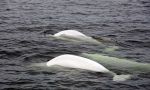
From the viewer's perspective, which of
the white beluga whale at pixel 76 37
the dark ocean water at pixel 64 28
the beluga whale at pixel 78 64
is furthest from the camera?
the white beluga whale at pixel 76 37

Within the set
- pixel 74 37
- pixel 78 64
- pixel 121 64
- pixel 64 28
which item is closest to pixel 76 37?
pixel 74 37

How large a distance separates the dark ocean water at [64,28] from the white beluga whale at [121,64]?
0.67 meters

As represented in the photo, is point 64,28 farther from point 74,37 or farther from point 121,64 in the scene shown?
point 121,64

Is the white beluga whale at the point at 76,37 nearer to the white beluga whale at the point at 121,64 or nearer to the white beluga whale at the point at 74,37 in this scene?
the white beluga whale at the point at 74,37

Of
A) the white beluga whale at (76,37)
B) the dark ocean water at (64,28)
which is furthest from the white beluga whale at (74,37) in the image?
the dark ocean water at (64,28)

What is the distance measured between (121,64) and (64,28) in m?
7.53

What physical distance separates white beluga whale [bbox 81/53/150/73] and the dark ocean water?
2.19 ft

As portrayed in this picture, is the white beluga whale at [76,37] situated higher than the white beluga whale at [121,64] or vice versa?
the white beluga whale at [76,37]

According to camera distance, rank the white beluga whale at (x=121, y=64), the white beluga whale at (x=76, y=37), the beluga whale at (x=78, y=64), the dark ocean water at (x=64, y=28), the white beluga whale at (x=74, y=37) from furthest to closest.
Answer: the white beluga whale at (x=74, y=37) → the white beluga whale at (x=76, y=37) → the white beluga whale at (x=121, y=64) → the beluga whale at (x=78, y=64) → the dark ocean water at (x=64, y=28)

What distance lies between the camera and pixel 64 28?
22.1m

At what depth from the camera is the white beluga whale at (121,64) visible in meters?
14.6

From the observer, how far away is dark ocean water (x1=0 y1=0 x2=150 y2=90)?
1331cm

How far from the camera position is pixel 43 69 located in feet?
47.3

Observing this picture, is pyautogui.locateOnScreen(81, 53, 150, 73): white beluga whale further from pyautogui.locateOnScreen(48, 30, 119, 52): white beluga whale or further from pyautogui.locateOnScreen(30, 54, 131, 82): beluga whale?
pyautogui.locateOnScreen(48, 30, 119, 52): white beluga whale
